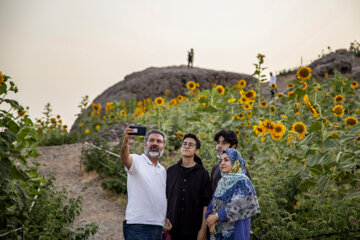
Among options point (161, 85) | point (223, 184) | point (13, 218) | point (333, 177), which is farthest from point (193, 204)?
point (161, 85)

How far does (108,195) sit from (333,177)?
16.4 ft

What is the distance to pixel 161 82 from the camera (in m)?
18.7

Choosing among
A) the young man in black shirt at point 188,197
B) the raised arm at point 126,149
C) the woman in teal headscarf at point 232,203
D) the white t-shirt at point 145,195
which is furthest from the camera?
the young man in black shirt at point 188,197

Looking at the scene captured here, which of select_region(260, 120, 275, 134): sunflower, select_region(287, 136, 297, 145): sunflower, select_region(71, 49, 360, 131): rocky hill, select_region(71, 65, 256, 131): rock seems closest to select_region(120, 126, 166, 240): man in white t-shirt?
select_region(260, 120, 275, 134): sunflower

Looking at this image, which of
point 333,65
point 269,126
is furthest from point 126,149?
point 333,65

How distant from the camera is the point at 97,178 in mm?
8695

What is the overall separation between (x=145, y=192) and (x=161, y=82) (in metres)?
15.7

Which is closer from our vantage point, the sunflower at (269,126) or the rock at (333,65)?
the sunflower at (269,126)

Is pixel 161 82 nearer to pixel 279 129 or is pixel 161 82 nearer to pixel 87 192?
pixel 87 192

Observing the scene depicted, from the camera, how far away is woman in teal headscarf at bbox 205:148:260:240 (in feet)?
9.13

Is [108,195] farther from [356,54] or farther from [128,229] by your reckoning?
[356,54]

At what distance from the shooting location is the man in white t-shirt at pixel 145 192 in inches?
123

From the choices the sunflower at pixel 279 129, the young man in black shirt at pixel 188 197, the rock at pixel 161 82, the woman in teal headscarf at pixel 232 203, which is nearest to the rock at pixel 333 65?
the rock at pixel 161 82

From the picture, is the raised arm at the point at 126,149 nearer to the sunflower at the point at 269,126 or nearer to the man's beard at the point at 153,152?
the man's beard at the point at 153,152
